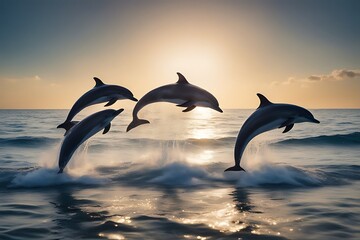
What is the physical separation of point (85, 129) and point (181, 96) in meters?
3.03

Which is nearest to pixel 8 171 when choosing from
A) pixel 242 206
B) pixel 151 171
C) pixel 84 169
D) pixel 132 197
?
pixel 84 169

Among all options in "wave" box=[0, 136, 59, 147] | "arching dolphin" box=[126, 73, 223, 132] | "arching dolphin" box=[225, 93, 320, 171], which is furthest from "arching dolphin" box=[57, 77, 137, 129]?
"wave" box=[0, 136, 59, 147]

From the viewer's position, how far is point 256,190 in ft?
39.0

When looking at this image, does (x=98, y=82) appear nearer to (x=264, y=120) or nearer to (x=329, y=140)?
(x=264, y=120)

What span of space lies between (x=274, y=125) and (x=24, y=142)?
2720cm

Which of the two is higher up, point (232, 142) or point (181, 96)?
point (181, 96)

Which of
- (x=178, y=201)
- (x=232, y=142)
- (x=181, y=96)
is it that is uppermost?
(x=181, y=96)

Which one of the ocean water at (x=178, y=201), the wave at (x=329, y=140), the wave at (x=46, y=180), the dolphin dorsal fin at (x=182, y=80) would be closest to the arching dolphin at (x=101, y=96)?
the dolphin dorsal fin at (x=182, y=80)

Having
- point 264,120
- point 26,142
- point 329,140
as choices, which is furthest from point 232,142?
point 264,120

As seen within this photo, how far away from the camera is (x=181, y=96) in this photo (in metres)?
10.2

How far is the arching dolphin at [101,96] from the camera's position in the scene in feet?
33.9

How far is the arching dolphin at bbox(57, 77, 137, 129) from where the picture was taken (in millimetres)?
10320

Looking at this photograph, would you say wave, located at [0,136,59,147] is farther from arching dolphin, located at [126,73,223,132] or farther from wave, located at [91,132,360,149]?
arching dolphin, located at [126,73,223,132]

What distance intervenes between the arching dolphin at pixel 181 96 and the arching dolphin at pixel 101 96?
51 centimetres
